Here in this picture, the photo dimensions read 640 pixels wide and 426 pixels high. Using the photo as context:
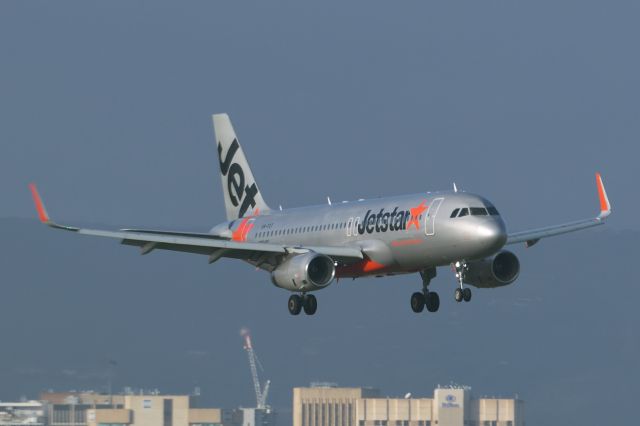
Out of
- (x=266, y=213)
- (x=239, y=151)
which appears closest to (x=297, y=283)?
(x=266, y=213)

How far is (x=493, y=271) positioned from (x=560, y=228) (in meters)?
7.11

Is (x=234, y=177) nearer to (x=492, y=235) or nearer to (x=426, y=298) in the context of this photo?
(x=426, y=298)

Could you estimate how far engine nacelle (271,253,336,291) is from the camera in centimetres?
7288

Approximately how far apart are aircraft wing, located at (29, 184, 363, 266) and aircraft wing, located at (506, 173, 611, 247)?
872 centimetres

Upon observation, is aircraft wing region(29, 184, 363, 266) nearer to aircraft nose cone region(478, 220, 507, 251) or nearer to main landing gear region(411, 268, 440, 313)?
main landing gear region(411, 268, 440, 313)

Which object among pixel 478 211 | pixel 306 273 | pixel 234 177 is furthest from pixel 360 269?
pixel 234 177

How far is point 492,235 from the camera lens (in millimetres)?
68062

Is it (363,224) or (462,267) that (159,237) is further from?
(462,267)

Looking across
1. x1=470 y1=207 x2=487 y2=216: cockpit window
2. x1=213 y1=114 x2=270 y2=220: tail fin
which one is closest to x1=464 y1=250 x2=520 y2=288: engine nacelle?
x1=470 y1=207 x2=487 y2=216: cockpit window

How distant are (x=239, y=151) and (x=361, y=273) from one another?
23.1 meters

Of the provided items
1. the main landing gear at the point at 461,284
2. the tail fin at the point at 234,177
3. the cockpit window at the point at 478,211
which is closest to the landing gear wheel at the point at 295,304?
the main landing gear at the point at 461,284

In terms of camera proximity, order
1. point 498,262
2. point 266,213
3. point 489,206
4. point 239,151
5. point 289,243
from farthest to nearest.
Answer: point 239,151 → point 266,213 → point 289,243 → point 498,262 → point 489,206

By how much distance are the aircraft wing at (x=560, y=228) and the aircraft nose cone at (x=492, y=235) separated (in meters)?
6.67

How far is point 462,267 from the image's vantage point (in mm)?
71625
